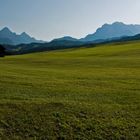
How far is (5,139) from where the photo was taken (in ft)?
60.9

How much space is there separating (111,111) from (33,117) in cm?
571

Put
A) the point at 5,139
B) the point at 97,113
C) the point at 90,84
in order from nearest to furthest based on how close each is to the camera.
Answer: the point at 5,139, the point at 97,113, the point at 90,84

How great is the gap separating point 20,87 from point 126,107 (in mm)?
10394

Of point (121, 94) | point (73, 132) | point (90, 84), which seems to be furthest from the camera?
point (90, 84)

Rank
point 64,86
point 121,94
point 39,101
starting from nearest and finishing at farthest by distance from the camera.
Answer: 1. point 39,101
2. point 121,94
3. point 64,86

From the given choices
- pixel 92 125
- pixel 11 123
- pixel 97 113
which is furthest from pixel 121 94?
pixel 11 123

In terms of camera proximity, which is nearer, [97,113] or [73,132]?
[73,132]

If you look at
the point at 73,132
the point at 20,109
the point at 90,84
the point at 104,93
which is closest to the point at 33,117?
the point at 20,109

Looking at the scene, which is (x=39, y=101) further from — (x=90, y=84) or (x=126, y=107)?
(x=90, y=84)

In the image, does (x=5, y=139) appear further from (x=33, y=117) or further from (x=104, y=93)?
(x=104, y=93)

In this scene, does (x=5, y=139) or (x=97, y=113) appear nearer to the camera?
(x=5, y=139)

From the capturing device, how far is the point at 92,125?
20.9 m

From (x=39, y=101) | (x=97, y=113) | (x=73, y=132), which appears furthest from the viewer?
(x=39, y=101)

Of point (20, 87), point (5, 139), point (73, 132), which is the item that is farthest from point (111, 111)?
point (20, 87)
